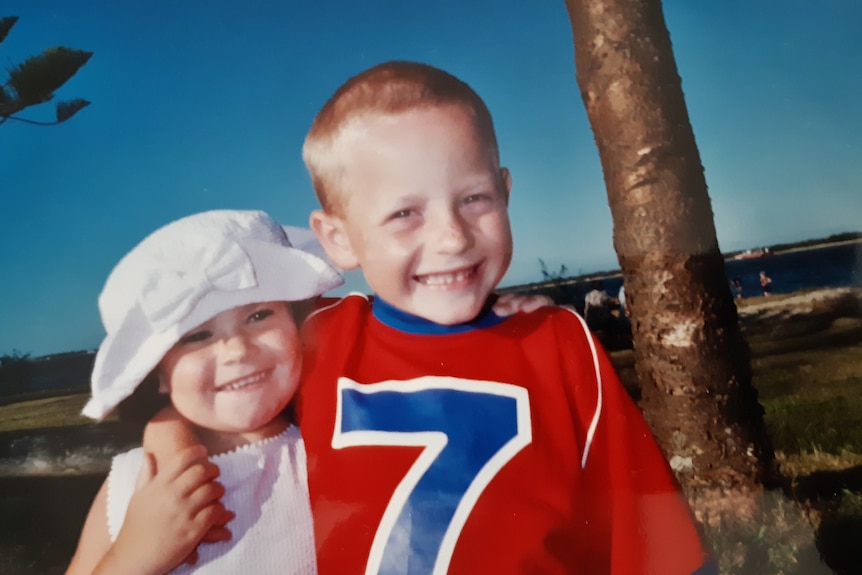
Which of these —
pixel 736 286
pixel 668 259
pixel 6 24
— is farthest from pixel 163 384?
pixel 736 286

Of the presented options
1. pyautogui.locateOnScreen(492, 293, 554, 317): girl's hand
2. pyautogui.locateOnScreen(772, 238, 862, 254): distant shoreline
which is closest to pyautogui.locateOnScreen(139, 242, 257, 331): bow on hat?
pyautogui.locateOnScreen(492, 293, 554, 317): girl's hand

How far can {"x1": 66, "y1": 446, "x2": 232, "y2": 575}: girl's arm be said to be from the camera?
1188 millimetres

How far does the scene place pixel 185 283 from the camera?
3.88 feet

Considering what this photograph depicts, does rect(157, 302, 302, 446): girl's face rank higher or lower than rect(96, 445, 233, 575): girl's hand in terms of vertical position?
higher

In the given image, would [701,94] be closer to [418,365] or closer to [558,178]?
[558,178]

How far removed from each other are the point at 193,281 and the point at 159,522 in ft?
1.44

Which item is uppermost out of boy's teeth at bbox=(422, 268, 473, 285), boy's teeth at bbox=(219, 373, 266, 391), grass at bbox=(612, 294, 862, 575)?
boy's teeth at bbox=(422, 268, 473, 285)

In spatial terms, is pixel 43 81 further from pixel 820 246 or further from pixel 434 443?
pixel 820 246

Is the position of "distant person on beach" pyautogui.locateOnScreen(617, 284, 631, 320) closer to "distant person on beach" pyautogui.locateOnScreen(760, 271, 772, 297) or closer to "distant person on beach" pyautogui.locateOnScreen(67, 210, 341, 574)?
"distant person on beach" pyautogui.locateOnScreen(760, 271, 772, 297)

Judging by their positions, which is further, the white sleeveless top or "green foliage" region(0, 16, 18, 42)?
"green foliage" region(0, 16, 18, 42)

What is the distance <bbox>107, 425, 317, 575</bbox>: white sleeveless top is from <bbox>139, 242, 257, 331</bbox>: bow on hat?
10.8 inches

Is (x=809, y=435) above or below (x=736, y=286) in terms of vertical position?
below

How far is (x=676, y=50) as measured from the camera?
4.19ft

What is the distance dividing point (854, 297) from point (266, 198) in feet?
3.94
